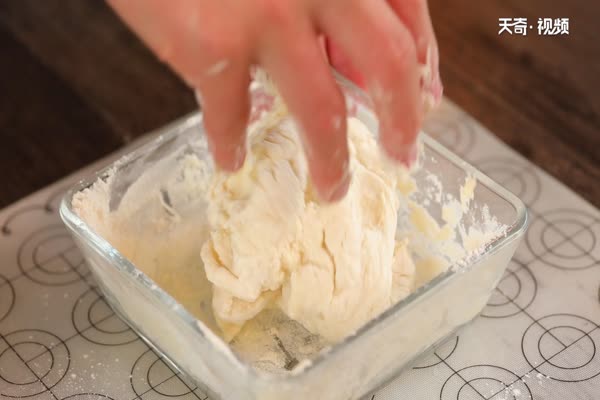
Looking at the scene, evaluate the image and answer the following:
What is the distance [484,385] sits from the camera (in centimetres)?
68

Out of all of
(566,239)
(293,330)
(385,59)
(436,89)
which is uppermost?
(385,59)

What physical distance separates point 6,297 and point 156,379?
18 centimetres

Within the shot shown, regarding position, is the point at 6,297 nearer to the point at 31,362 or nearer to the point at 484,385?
the point at 31,362

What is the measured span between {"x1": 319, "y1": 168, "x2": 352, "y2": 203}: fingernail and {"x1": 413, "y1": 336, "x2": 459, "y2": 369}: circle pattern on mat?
21 centimetres

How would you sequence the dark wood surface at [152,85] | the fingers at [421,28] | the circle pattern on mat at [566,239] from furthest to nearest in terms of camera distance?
the dark wood surface at [152,85] → the circle pattern on mat at [566,239] → the fingers at [421,28]

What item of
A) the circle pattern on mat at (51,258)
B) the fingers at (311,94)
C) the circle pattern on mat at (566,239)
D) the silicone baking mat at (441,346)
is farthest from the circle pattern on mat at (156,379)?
the circle pattern on mat at (566,239)

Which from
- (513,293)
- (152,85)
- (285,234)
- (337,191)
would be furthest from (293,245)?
(152,85)

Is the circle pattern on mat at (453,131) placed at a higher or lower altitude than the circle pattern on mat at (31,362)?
lower

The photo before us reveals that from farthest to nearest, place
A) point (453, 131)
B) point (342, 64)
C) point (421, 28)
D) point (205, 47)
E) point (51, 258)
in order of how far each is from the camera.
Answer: point (453, 131) < point (51, 258) < point (342, 64) < point (421, 28) < point (205, 47)

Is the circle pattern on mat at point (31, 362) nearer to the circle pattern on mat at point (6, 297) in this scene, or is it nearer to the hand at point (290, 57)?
the circle pattern on mat at point (6, 297)

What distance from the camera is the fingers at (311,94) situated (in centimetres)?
49

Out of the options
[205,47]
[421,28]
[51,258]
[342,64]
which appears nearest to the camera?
[205,47]

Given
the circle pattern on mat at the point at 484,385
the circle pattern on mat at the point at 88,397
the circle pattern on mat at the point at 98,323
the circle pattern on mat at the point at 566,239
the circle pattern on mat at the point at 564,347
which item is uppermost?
the circle pattern on mat at the point at 88,397

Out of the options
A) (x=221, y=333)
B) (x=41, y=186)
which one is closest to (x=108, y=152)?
(x=41, y=186)
